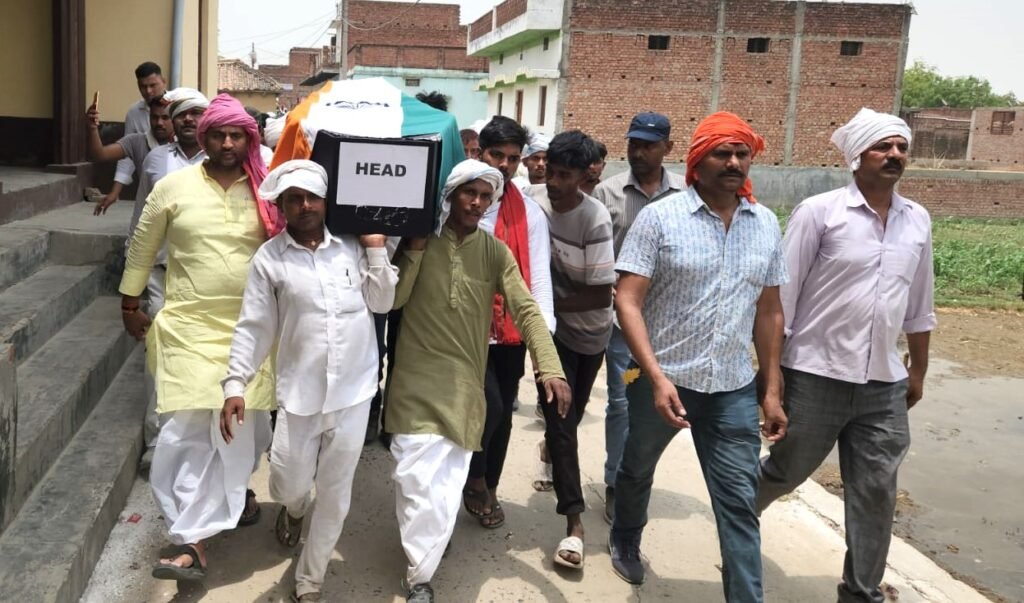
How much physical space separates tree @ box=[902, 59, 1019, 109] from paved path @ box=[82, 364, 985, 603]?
8735cm

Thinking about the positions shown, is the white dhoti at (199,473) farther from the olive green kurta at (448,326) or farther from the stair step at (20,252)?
the stair step at (20,252)

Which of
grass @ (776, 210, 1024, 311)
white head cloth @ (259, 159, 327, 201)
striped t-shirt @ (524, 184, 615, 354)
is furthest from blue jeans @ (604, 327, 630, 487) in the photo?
grass @ (776, 210, 1024, 311)

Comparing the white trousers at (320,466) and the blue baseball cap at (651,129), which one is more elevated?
the blue baseball cap at (651,129)

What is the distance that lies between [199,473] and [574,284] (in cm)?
184

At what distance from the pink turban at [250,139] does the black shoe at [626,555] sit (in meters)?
1.92

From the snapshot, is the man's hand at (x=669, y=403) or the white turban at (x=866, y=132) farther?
the white turban at (x=866, y=132)

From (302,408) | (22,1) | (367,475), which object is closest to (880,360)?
(302,408)

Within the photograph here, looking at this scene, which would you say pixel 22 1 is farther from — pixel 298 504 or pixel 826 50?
pixel 826 50

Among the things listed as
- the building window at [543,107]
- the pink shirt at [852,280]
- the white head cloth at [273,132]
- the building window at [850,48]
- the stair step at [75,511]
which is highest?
the building window at [850,48]

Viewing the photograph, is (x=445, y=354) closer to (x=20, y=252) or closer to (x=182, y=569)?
(x=182, y=569)

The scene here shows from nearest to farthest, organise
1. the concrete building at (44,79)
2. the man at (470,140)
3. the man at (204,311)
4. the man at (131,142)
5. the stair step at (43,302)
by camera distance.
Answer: the man at (204,311)
the stair step at (43,302)
the man at (131,142)
the man at (470,140)
the concrete building at (44,79)

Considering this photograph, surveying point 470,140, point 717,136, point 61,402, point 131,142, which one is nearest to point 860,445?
point 717,136

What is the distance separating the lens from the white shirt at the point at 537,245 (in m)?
3.90

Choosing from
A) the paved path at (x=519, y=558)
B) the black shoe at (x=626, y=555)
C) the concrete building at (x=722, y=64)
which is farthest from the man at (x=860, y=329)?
the concrete building at (x=722, y=64)
